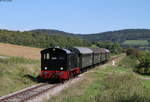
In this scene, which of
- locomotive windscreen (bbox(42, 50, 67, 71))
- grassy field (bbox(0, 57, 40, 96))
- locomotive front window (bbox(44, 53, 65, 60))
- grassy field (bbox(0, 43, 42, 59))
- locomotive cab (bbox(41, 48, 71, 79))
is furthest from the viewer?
grassy field (bbox(0, 43, 42, 59))

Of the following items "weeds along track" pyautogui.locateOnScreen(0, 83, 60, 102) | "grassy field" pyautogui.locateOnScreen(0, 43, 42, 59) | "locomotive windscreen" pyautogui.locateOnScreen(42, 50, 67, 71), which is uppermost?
"locomotive windscreen" pyautogui.locateOnScreen(42, 50, 67, 71)

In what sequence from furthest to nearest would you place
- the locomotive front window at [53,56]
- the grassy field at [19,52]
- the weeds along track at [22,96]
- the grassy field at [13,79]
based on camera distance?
the grassy field at [19,52]
the locomotive front window at [53,56]
the grassy field at [13,79]
the weeds along track at [22,96]

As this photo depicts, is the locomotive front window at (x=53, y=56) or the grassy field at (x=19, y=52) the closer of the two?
the locomotive front window at (x=53, y=56)

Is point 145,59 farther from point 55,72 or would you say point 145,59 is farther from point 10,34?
point 10,34

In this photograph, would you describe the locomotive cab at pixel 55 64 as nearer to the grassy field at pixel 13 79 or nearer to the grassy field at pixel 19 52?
the grassy field at pixel 13 79

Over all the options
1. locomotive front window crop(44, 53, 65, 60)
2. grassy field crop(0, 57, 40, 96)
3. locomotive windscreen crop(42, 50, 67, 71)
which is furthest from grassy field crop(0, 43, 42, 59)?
locomotive windscreen crop(42, 50, 67, 71)

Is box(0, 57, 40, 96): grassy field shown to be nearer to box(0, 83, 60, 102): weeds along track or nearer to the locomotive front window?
box(0, 83, 60, 102): weeds along track

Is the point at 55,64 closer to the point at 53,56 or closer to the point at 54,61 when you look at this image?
the point at 54,61

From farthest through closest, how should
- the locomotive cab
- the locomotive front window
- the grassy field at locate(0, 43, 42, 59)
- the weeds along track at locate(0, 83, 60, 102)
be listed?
the grassy field at locate(0, 43, 42, 59), the locomotive front window, the locomotive cab, the weeds along track at locate(0, 83, 60, 102)

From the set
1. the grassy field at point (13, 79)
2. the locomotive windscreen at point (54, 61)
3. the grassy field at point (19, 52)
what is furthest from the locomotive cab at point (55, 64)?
the grassy field at point (19, 52)

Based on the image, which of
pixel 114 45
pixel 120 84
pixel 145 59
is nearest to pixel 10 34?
pixel 114 45

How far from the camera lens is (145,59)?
39281 mm

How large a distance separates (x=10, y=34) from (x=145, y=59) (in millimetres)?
65028

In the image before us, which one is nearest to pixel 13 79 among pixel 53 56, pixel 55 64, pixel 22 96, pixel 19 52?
pixel 55 64
